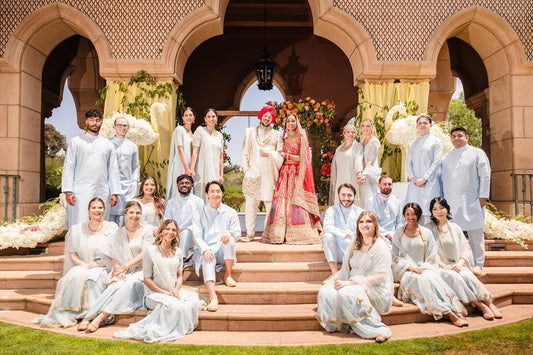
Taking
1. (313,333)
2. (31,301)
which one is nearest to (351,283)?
(313,333)

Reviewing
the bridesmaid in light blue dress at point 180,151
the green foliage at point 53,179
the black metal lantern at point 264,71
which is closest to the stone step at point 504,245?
the bridesmaid in light blue dress at point 180,151

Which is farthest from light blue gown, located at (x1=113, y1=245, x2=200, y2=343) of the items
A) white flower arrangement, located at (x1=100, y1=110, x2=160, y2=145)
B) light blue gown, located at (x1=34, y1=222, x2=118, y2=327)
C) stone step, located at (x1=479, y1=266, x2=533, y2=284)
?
stone step, located at (x1=479, y1=266, x2=533, y2=284)

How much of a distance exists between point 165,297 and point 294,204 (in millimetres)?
2292

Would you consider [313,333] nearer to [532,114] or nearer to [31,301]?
[31,301]

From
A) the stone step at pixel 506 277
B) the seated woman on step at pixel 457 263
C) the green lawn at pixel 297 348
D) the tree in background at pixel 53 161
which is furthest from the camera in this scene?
the tree in background at pixel 53 161

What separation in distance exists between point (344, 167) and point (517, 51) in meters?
3.90

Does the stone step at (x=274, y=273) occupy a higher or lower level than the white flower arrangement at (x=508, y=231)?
lower

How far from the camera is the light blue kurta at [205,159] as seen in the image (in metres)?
5.88

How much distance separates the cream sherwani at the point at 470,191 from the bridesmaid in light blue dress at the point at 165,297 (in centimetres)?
316

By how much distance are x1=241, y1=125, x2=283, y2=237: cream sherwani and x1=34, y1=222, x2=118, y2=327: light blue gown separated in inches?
78.3

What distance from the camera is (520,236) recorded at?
5836mm

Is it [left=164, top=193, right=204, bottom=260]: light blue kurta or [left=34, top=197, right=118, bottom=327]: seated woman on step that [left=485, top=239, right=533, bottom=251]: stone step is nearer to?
[left=164, top=193, right=204, bottom=260]: light blue kurta

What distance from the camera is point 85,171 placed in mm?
4859

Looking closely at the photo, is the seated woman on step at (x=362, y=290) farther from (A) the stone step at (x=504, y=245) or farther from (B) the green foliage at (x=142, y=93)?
(B) the green foliage at (x=142, y=93)
